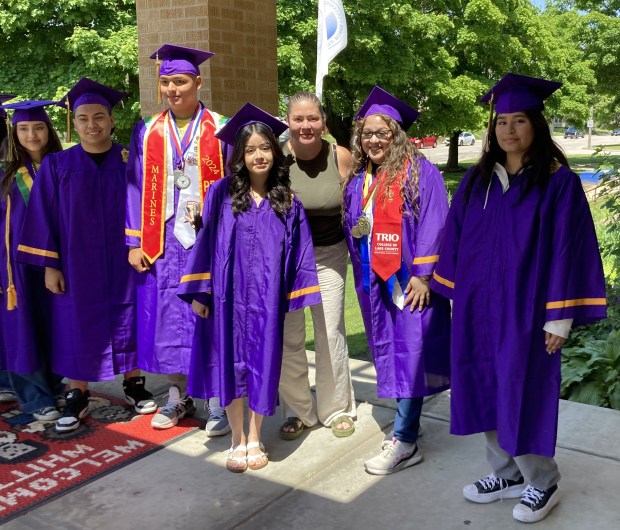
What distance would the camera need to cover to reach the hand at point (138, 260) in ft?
13.6

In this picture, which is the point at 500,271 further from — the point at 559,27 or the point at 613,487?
the point at 559,27

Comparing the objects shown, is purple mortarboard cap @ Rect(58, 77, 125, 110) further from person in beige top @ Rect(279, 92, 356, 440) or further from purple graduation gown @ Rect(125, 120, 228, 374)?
person in beige top @ Rect(279, 92, 356, 440)

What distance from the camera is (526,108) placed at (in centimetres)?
295

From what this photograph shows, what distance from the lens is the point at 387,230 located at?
358cm

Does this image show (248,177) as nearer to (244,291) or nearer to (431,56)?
(244,291)

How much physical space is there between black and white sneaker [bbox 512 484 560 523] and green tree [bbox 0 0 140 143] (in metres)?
10.9

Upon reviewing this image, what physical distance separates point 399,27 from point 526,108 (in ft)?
51.1

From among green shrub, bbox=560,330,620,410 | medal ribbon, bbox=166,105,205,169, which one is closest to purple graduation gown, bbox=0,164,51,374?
medal ribbon, bbox=166,105,205,169

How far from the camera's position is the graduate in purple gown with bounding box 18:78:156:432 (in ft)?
13.7

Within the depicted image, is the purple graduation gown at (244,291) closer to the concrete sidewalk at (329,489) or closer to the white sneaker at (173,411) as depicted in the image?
the concrete sidewalk at (329,489)

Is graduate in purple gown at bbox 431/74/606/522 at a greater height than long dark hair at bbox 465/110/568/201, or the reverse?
long dark hair at bbox 465/110/568/201

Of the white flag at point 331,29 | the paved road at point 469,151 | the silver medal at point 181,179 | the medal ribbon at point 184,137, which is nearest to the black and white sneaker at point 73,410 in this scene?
the silver medal at point 181,179

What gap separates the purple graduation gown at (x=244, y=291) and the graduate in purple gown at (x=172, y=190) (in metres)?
0.48

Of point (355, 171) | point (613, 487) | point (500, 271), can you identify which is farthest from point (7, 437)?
point (613, 487)
